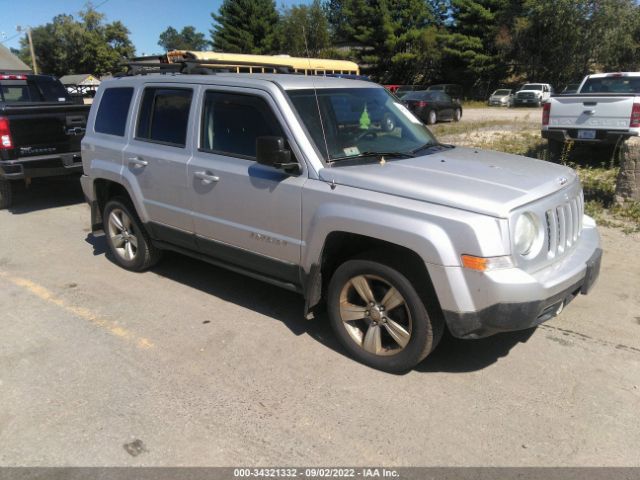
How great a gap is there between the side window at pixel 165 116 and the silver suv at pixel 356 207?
2cm

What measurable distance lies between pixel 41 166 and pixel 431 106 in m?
18.0

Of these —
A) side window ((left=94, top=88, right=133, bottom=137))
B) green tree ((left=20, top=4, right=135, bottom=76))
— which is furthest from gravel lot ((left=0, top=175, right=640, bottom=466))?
green tree ((left=20, top=4, right=135, bottom=76))

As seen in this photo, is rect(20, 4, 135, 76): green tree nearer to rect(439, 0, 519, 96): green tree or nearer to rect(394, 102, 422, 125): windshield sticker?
rect(439, 0, 519, 96): green tree

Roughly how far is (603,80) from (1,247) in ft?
38.6

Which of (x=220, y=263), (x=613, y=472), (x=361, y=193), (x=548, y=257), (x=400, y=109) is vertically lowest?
(x=613, y=472)

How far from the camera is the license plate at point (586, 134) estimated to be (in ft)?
31.1

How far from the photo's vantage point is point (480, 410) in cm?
322

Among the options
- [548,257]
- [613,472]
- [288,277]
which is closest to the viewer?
[613,472]

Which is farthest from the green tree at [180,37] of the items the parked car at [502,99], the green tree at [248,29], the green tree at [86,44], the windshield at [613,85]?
the windshield at [613,85]

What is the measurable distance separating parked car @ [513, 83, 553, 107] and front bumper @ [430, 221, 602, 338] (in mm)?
34822

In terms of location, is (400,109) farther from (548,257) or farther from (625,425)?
(625,425)

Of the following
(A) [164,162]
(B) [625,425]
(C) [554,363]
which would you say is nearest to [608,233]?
(C) [554,363]

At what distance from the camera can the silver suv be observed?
3115 millimetres

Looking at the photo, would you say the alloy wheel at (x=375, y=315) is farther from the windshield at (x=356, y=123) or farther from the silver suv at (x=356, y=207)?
the windshield at (x=356, y=123)
